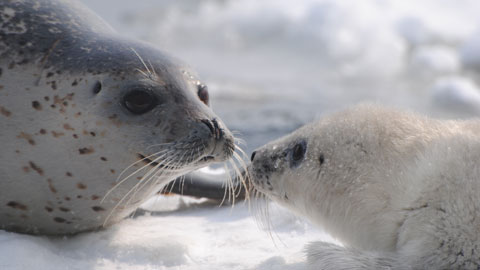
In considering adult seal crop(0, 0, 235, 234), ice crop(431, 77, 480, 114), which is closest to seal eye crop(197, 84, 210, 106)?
adult seal crop(0, 0, 235, 234)

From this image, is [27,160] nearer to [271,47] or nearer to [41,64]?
[41,64]

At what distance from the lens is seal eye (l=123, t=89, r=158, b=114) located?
8.43 feet

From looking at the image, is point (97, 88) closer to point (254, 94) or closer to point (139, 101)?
point (139, 101)

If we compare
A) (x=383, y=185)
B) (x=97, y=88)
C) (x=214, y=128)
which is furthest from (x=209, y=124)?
(x=383, y=185)

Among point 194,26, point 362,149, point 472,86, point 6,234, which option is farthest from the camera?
point 194,26

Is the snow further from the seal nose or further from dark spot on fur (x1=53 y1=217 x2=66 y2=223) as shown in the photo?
the seal nose

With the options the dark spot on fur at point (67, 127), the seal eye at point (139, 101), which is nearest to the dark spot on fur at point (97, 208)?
the dark spot on fur at point (67, 127)

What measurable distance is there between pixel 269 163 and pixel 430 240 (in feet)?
3.14

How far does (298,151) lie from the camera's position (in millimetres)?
2660

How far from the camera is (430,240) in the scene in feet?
6.40

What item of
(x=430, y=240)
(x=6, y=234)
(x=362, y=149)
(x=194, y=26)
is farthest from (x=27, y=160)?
(x=194, y=26)

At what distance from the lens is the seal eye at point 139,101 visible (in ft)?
8.43

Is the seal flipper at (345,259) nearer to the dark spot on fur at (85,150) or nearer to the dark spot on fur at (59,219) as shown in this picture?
the dark spot on fur at (85,150)

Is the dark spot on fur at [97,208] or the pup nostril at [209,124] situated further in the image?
the dark spot on fur at [97,208]
